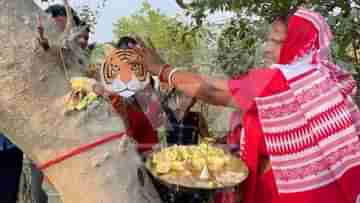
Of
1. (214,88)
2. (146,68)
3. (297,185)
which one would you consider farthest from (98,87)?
(297,185)

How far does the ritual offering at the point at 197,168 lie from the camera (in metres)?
1.86

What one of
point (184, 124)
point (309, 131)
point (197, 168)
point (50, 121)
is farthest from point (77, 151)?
point (184, 124)

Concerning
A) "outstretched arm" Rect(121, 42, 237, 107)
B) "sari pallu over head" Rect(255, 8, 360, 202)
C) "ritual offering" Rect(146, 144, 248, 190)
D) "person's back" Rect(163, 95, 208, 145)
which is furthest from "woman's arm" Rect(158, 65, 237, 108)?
"person's back" Rect(163, 95, 208, 145)

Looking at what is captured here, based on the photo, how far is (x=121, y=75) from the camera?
222 centimetres

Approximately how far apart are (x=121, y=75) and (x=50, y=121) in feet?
2.34

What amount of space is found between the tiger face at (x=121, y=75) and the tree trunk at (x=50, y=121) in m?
0.50

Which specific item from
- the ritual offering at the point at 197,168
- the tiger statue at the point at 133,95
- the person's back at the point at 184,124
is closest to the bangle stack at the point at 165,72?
the tiger statue at the point at 133,95

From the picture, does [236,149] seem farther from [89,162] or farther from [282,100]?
[89,162]

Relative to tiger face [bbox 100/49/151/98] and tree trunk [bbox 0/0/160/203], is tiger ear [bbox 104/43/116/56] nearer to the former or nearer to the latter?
tiger face [bbox 100/49/151/98]

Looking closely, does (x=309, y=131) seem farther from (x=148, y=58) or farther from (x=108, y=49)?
(x=108, y=49)

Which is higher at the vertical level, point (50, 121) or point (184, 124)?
point (50, 121)

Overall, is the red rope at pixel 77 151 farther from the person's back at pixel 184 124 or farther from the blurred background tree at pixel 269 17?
the blurred background tree at pixel 269 17

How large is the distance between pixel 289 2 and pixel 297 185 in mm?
2218

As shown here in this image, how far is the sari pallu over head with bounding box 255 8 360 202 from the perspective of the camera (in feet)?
6.25
